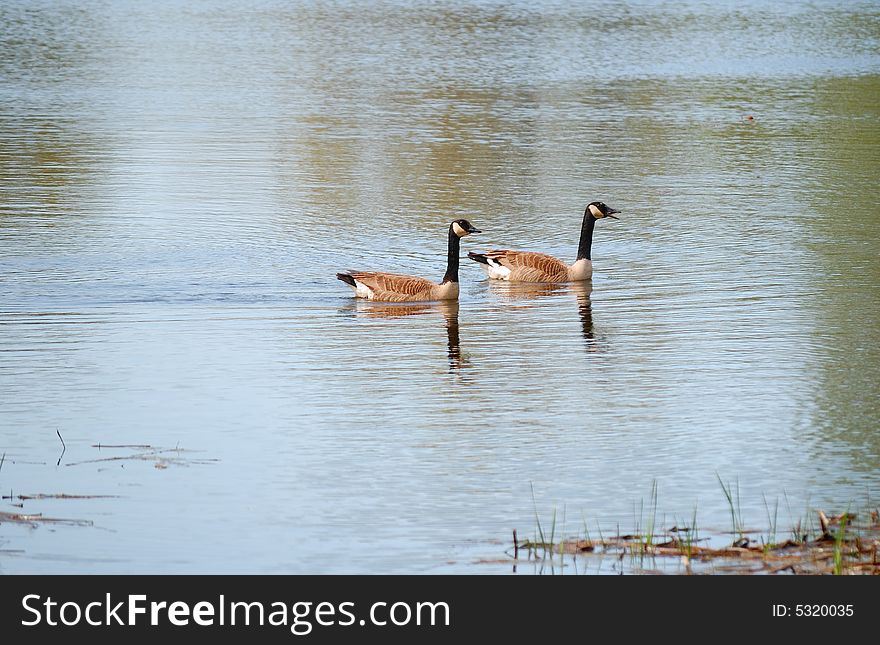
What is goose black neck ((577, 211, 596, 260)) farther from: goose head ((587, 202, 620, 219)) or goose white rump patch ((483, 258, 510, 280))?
goose white rump patch ((483, 258, 510, 280))

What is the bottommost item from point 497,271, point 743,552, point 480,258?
point 497,271

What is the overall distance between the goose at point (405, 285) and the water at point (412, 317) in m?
0.26

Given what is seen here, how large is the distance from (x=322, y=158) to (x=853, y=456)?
16.3m

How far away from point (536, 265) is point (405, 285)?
181 centimetres

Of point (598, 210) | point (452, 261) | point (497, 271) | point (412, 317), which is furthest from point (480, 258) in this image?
point (412, 317)

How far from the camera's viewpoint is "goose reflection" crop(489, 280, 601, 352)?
1603cm

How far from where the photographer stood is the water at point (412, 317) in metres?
9.03

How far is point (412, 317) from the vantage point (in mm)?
15320

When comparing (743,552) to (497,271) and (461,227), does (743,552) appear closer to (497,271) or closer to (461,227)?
(461,227)

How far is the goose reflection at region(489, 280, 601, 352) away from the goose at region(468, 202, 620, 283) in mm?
67

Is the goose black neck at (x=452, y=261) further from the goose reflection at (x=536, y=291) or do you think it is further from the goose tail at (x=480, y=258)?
the goose tail at (x=480, y=258)

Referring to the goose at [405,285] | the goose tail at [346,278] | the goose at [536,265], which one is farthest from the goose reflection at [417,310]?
the goose at [536,265]
